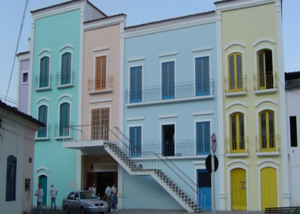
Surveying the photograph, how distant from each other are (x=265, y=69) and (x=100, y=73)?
1205 cm

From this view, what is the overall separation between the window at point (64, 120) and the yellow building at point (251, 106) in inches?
475

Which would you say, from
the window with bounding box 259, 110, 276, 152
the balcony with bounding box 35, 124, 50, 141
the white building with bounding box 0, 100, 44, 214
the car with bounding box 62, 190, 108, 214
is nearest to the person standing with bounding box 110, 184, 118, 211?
the car with bounding box 62, 190, 108, 214

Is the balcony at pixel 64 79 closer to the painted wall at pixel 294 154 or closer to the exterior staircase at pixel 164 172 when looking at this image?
the exterior staircase at pixel 164 172

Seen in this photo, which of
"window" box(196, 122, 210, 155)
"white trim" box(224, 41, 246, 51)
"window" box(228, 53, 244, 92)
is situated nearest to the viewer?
"window" box(228, 53, 244, 92)

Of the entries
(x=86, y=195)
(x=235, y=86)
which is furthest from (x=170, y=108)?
(x=86, y=195)

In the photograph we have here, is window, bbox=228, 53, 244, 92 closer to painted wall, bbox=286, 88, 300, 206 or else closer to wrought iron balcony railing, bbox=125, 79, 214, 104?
wrought iron balcony railing, bbox=125, 79, 214, 104

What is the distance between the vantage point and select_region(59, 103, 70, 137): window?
113 ft

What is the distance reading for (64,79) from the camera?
35.2m

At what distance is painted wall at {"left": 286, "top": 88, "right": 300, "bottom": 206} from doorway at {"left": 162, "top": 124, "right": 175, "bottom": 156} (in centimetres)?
766

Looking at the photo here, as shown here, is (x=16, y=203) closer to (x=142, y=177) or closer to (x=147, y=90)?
(x=142, y=177)

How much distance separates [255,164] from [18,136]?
13840 mm

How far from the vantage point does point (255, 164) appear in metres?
27.4

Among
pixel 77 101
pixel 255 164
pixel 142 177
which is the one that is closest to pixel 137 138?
pixel 142 177

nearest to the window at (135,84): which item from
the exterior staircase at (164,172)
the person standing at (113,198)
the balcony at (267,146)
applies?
the exterior staircase at (164,172)
